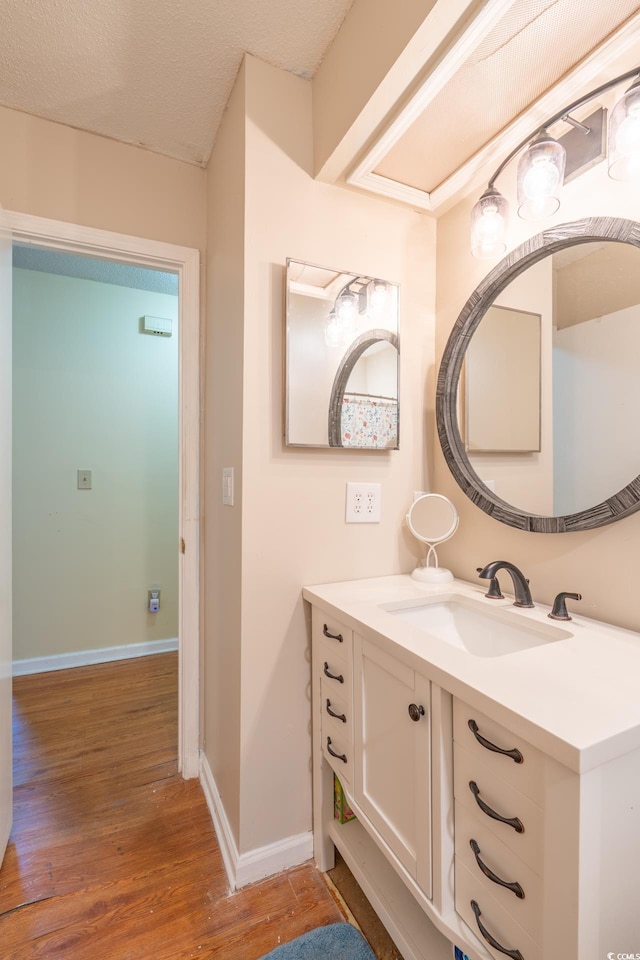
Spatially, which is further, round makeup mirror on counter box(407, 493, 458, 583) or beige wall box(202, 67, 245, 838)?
round makeup mirror on counter box(407, 493, 458, 583)

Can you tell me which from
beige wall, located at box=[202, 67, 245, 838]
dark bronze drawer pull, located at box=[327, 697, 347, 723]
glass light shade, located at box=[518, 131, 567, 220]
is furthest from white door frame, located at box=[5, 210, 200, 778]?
glass light shade, located at box=[518, 131, 567, 220]

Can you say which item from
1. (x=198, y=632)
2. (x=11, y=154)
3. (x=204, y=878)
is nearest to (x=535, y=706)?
(x=204, y=878)

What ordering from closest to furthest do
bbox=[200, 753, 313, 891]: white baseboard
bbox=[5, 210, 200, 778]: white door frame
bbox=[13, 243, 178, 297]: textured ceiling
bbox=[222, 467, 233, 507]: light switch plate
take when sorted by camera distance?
bbox=[200, 753, 313, 891]: white baseboard, bbox=[222, 467, 233, 507]: light switch plate, bbox=[5, 210, 200, 778]: white door frame, bbox=[13, 243, 178, 297]: textured ceiling

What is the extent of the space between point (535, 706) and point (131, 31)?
1.94 meters

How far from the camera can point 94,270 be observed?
103 inches

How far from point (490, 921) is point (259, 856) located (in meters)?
0.82

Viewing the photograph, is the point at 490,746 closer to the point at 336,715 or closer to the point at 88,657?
the point at 336,715

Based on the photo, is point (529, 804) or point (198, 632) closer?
point (529, 804)

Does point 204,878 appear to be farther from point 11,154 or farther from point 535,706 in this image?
point 11,154

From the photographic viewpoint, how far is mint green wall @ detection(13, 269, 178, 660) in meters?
2.64

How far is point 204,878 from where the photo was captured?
4.30 feet

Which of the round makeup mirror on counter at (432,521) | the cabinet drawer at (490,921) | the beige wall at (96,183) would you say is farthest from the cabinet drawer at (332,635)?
the beige wall at (96,183)

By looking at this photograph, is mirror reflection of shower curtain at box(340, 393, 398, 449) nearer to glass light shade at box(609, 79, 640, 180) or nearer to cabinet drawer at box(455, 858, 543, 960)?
glass light shade at box(609, 79, 640, 180)

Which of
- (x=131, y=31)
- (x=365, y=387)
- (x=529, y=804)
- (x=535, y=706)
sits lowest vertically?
(x=529, y=804)
